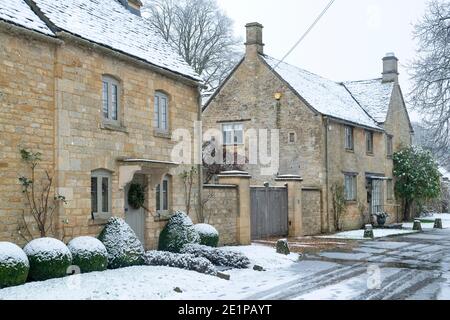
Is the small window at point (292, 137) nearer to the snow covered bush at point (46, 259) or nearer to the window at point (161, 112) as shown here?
the window at point (161, 112)

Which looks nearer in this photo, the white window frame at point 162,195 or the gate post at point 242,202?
the white window frame at point 162,195

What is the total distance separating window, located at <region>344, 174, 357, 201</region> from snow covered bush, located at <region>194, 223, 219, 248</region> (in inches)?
557

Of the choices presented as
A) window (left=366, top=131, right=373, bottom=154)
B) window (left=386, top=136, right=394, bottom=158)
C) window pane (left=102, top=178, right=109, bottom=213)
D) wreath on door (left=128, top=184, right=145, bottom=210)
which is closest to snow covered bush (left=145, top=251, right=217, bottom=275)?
window pane (left=102, top=178, right=109, bottom=213)

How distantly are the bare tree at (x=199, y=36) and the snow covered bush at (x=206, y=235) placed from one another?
84.1ft

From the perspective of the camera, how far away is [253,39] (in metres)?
30.0

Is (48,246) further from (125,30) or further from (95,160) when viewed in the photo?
(125,30)

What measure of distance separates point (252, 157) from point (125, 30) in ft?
44.0

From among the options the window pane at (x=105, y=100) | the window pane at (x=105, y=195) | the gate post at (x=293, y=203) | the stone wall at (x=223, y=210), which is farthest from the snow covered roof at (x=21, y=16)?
the gate post at (x=293, y=203)

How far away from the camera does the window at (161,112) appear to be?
58.2 ft

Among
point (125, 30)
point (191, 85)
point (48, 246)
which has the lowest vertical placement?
point (48, 246)

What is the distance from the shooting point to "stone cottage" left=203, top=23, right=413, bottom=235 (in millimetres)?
27891

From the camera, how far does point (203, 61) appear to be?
42.3m

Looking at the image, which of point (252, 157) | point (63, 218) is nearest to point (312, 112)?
point (252, 157)

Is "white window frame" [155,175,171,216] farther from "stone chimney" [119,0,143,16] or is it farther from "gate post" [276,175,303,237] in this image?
"gate post" [276,175,303,237]
